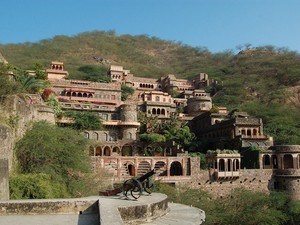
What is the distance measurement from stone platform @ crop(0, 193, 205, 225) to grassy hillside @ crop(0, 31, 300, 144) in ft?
132

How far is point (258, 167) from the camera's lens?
3994cm

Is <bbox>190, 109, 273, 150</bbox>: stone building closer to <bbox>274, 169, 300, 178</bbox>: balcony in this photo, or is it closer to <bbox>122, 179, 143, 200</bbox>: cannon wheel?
<bbox>274, 169, 300, 178</bbox>: balcony

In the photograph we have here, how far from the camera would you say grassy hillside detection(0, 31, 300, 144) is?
201 ft

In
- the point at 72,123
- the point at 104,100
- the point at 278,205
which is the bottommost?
the point at 278,205

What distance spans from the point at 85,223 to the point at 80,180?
14.4m

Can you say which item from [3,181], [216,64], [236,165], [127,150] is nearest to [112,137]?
[127,150]

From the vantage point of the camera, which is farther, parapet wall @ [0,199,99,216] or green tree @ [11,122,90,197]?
green tree @ [11,122,90,197]

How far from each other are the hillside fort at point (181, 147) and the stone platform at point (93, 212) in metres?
14.3

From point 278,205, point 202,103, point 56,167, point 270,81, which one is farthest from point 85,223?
point 270,81

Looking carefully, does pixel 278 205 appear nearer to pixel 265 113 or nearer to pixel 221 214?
pixel 221 214

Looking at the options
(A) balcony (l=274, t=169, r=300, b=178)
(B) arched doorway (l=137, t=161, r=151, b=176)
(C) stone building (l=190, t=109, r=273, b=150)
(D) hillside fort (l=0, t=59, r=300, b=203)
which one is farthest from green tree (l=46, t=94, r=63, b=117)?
(A) balcony (l=274, t=169, r=300, b=178)

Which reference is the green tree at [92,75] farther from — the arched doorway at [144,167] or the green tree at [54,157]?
the green tree at [54,157]

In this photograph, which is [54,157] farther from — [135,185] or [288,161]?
[288,161]

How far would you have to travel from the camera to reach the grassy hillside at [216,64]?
61344mm
